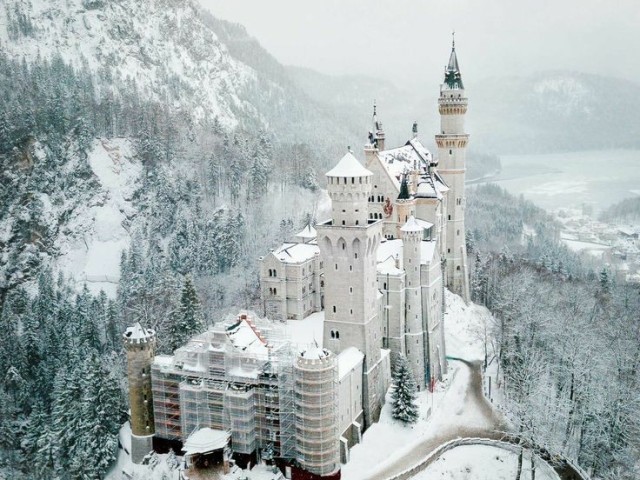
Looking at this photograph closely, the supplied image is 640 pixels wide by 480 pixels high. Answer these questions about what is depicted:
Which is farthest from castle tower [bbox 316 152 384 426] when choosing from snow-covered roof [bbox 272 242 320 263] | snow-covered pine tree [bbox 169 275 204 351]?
snow-covered pine tree [bbox 169 275 204 351]

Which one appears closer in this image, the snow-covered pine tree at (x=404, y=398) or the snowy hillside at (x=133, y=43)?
the snow-covered pine tree at (x=404, y=398)

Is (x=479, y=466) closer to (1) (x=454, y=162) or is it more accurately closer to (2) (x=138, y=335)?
(2) (x=138, y=335)

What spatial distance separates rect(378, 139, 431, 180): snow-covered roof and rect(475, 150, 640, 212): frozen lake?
210 feet

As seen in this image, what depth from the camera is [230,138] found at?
11738 centimetres

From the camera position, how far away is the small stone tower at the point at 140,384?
46.3m

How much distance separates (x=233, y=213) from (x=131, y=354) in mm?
54460

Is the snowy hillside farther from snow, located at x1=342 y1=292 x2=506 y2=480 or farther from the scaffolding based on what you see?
the scaffolding

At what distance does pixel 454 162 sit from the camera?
71.6 meters

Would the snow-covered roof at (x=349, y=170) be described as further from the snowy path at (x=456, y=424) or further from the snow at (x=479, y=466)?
the snow at (x=479, y=466)

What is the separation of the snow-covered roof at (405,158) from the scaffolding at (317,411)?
30.6 metres

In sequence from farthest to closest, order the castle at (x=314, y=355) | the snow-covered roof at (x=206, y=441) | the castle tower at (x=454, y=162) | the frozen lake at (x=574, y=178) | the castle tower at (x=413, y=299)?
1. the frozen lake at (x=574, y=178)
2. the castle tower at (x=454, y=162)
3. the castle tower at (x=413, y=299)
4. the snow-covered roof at (x=206, y=441)
5. the castle at (x=314, y=355)

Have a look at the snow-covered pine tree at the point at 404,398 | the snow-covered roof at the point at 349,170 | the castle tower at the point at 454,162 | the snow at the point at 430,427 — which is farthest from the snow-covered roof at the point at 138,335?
the castle tower at the point at 454,162

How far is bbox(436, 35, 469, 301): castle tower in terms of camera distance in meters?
70.0

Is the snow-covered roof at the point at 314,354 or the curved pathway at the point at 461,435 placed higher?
the snow-covered roof at the point at 314,354
